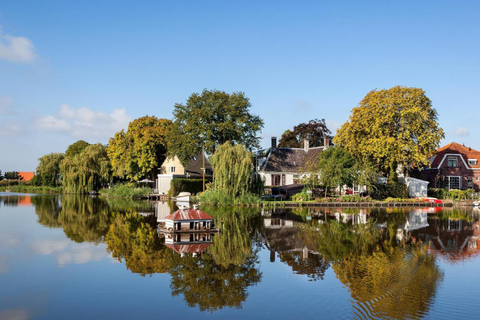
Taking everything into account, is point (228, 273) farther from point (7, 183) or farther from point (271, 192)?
point (7, 183)

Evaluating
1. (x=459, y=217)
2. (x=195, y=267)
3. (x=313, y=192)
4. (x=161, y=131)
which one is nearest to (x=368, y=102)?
(x=313, y=192)

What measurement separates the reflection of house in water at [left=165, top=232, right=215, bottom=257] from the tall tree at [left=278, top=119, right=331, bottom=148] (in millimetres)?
50367

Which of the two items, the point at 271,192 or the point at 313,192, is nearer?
the point at 313,192

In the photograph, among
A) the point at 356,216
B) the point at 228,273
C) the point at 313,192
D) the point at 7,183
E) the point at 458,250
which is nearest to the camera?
the point at 228,273

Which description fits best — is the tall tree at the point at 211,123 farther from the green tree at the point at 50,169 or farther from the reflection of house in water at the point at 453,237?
the green tree at the point at 50,169

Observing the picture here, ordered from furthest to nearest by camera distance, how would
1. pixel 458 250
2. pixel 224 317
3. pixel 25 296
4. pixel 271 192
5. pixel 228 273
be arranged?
pixel 271 192 < pixel 458 250 < pixel 228 273 < pixel 25 296 < pixel 224 317

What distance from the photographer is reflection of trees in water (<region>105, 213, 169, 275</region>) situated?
50.8ft

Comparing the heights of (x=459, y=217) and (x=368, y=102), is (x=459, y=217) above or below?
below

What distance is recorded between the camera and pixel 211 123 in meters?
50.7

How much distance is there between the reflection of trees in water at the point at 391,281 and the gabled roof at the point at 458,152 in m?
40.4

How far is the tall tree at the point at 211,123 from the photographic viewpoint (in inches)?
1986

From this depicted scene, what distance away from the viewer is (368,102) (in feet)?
157

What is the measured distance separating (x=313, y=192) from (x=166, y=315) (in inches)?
1465

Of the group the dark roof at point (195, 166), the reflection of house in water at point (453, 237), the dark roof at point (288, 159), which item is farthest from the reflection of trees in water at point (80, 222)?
the dark roof at point (288, 159)
